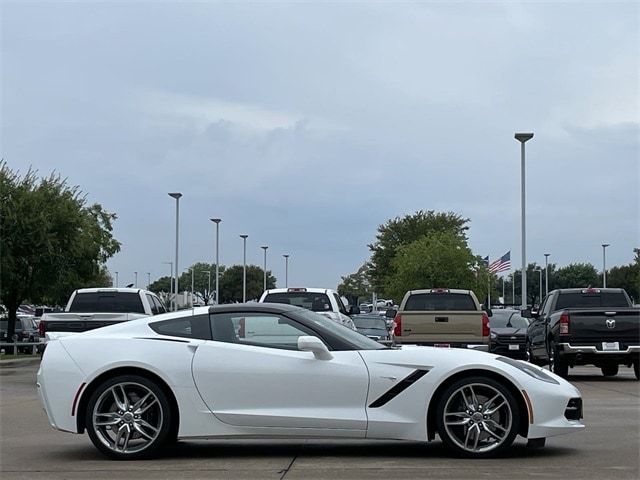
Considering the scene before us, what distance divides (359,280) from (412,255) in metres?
83.3

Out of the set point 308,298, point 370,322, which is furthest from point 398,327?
point 370,322

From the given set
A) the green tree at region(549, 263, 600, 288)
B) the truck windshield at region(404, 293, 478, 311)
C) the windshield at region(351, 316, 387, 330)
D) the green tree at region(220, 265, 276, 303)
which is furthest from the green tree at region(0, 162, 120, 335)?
the green tree at region(549, 263, 600, 288)

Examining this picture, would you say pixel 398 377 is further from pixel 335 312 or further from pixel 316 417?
pixel 335 312

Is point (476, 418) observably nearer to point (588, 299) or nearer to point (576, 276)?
point (588, 299)

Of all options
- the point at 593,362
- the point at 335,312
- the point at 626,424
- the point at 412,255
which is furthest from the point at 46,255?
the point at 412,255

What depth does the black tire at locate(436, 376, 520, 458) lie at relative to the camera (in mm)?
8812

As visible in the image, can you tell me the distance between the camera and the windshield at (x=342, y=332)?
929 cm

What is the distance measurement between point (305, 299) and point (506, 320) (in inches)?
315

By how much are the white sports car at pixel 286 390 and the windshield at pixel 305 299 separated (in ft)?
40.4

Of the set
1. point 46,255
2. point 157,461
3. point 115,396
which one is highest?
point 46,255

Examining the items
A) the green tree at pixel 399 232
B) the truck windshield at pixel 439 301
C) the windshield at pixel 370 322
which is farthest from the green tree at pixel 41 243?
the green tree at pixel 399 232

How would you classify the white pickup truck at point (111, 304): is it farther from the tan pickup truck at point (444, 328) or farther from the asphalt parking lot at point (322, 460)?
the asphalt parking lot at point (322, 460)

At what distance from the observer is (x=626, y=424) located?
11.8m

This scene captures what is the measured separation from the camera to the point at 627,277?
10925cm
